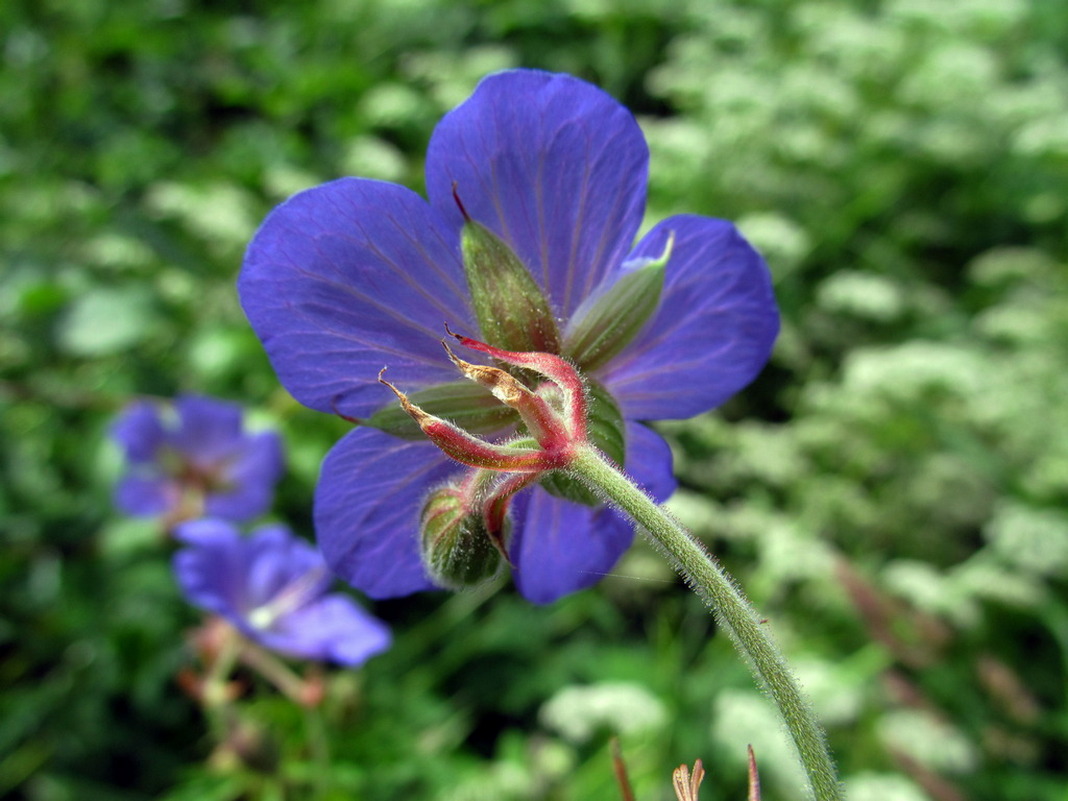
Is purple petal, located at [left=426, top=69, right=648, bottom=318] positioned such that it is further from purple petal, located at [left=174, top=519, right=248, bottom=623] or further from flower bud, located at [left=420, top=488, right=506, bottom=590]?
purple petal, located at [left=174, top=519, right=248, bottom=623]

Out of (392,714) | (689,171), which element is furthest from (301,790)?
(689,171)

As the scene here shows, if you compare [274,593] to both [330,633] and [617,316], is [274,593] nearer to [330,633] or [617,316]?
[330,633]

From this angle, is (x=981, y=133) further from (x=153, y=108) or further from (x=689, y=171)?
(x=153, y=108)

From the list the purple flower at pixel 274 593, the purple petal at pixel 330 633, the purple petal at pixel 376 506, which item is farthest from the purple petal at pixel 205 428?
the purple petal at pixel 376 506

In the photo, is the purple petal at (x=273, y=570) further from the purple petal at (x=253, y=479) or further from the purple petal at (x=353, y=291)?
the purple petal at (x=353, y=291)

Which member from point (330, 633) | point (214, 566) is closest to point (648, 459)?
point (330, 633)

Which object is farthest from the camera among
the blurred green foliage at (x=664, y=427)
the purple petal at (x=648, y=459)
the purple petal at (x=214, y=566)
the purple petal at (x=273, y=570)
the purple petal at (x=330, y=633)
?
Result: the blurred green foliage at (x=664, y=427)
